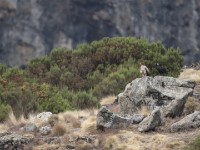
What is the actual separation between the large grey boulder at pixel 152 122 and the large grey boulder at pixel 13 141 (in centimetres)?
320

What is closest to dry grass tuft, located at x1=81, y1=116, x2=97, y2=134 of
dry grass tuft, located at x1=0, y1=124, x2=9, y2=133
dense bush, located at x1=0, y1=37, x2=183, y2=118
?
dry grass tuft, located at x1=0, y1=124, x2=9, y2=133

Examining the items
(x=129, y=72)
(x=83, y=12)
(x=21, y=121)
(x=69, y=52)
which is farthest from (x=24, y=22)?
(x=21, y=121)

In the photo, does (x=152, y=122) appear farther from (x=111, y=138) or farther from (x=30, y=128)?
(x=30, y=128)

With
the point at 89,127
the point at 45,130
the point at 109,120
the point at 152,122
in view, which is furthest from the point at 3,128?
the point at 152,122

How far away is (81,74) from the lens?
32.4m

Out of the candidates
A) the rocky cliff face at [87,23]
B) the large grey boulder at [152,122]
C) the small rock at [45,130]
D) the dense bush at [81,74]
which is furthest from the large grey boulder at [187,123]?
the rocky cliff face at [87,23]

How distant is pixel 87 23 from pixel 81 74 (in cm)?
6418

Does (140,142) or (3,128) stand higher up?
(140,142)

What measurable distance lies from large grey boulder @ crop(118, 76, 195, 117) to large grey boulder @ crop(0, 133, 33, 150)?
13.7ft

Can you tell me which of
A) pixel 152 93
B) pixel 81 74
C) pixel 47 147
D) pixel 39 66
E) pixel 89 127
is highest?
pixel 152 93

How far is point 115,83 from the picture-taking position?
28.7 metres

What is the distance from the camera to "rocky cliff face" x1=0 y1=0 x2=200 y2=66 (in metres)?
93.6

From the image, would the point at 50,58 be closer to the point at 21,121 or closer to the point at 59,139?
the point at 21,121

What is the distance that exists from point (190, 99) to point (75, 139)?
4.49 metres
